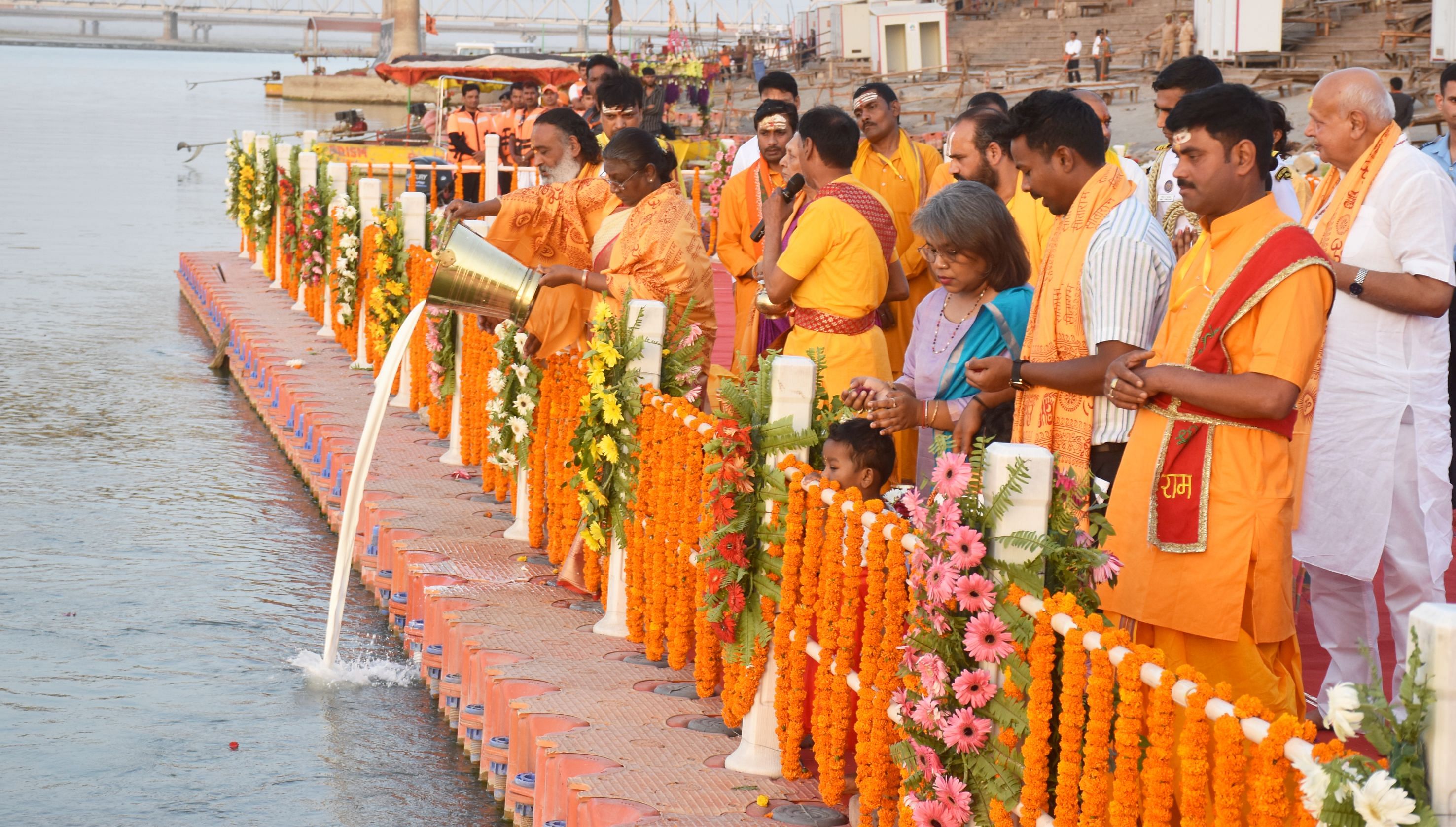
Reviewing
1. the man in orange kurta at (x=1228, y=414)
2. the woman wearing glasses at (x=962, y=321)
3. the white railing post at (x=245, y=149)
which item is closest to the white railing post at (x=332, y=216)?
the white railing post at (x=245, y=149)

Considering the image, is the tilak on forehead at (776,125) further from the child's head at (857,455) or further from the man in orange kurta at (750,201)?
the child's head at (857,455)

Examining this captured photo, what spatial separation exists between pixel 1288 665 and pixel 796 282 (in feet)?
6.38

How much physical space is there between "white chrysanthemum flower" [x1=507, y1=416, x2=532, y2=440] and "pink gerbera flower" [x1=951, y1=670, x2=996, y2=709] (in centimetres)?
304

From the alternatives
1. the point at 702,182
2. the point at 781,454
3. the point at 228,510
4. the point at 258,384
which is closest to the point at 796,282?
the point at 781,454

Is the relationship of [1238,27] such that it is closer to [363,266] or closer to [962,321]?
[363,266]

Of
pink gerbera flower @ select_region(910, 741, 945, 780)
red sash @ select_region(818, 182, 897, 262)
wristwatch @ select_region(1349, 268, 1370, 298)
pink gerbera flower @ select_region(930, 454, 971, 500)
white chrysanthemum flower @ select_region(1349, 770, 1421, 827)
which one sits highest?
red sash @ select_region(818, 182, 897, 262)

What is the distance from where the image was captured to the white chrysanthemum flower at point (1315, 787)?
6.10 ft

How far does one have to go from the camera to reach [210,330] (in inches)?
477

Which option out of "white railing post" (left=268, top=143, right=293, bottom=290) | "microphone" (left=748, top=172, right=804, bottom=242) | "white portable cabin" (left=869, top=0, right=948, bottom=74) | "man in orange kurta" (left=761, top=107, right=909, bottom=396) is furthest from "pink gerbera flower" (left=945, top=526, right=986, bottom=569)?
"white portable cabin" (left=869, top=0, right=948, bottom=74)

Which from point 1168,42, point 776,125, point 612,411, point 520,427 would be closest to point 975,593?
point 612,411

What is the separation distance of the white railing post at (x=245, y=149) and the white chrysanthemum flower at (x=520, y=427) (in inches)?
329

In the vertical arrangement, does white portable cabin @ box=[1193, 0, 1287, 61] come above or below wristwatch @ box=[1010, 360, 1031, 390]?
above

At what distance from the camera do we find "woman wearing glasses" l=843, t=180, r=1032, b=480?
351 cm

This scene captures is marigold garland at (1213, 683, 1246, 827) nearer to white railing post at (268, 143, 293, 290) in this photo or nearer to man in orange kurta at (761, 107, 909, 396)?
man in orange kurta at (761, 107, 909, 396)
